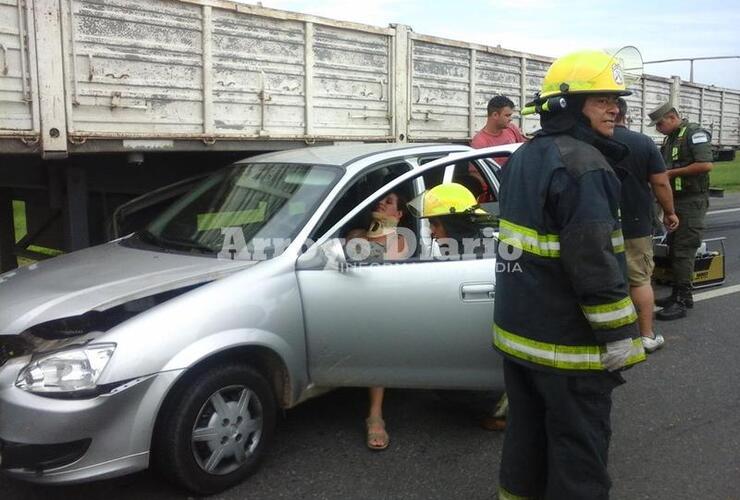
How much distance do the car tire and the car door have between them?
0.34 metres

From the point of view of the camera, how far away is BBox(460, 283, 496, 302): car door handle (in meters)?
3.48

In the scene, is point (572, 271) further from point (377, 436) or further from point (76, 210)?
point (76, 210)

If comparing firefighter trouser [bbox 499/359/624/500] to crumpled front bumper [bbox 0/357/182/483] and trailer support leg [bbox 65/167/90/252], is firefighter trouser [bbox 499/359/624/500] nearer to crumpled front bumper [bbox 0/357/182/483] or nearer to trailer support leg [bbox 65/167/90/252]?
crumpled front bumper [bbox 0/357/182/483]

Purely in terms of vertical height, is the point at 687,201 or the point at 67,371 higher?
the point at 687,201

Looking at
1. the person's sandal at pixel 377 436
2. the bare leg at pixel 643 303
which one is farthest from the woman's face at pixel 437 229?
the bare leg at pixel 643 303

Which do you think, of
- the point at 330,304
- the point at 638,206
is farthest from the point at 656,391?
the point at 330,304

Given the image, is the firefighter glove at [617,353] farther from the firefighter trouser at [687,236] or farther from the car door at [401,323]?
the firefighter trouser at [687,236]

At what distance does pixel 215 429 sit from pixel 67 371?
0.67m

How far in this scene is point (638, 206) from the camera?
5039mm

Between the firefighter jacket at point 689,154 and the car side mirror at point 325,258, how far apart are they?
3.98 metres

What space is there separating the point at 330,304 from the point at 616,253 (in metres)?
1.41

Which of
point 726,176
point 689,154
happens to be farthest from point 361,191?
point 726,176

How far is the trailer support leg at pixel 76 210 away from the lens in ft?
16.8

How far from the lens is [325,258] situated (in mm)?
3350
